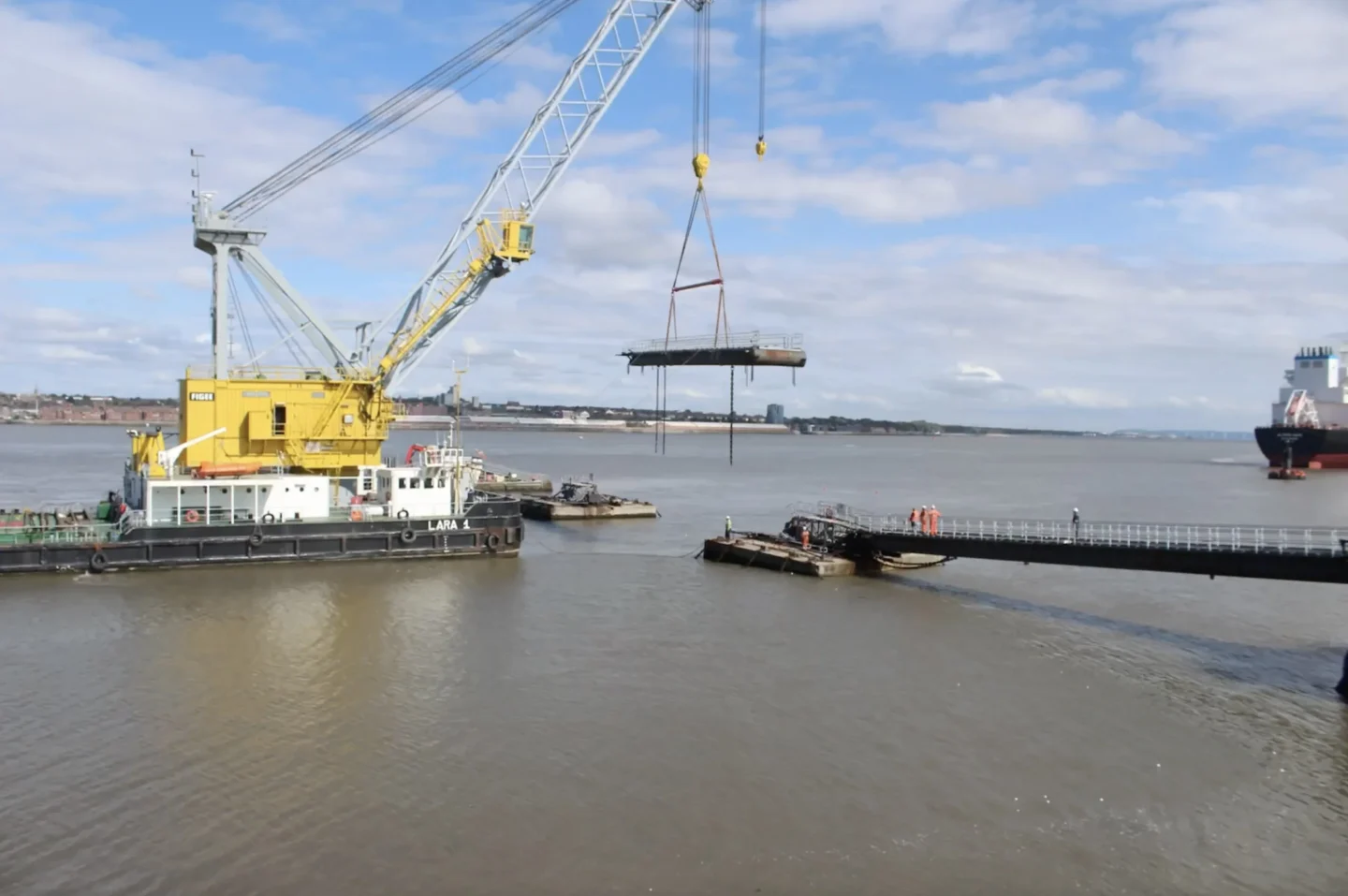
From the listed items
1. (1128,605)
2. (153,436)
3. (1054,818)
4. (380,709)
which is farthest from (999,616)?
(153,436)

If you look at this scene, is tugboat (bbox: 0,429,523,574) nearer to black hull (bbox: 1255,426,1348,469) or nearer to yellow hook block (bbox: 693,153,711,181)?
yellow hook block (bbox: 693,153,711,181)

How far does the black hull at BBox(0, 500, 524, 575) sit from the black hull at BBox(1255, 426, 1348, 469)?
8781 cm

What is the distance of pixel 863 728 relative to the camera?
15.8 meters

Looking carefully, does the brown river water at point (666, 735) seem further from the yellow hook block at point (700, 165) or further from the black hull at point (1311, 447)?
the black hull at point (1311, 447)

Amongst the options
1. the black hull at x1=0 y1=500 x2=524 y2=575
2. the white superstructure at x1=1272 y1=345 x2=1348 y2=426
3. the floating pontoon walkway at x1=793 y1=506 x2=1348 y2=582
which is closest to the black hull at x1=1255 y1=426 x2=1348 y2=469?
the white superstructure at x1=1272 y1=345 x2=1348 y2=426

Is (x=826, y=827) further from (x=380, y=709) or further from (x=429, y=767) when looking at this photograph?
(x=380, y=709)

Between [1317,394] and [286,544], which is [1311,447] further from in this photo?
[286,544]

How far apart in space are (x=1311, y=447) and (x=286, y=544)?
97427mm

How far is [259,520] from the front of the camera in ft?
98.7

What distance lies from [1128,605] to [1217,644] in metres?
4.18

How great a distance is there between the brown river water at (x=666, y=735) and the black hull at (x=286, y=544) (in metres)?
0.94

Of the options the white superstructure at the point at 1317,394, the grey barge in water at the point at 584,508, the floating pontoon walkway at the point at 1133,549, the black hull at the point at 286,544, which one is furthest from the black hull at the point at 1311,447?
the black hull at the point at 286,544

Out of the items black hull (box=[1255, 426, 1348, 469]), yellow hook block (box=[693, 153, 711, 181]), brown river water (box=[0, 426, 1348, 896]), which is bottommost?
brown river water (box=[0, 426, 1348, 896])

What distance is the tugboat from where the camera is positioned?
92.4ft
